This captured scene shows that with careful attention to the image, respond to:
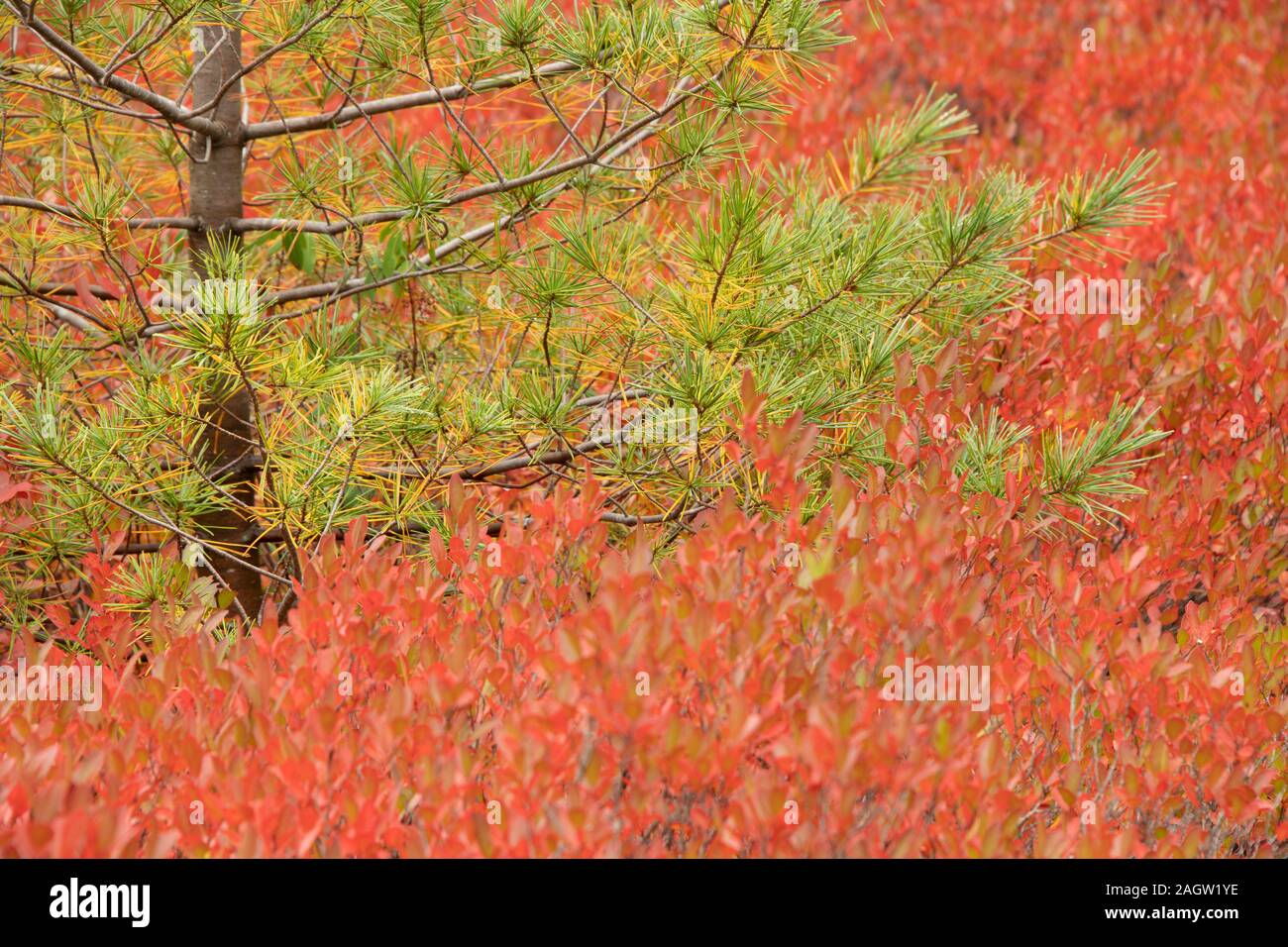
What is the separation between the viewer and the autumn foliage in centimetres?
152

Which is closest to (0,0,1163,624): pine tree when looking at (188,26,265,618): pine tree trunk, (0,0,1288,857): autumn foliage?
(188,26,265,618): pine tree trunk

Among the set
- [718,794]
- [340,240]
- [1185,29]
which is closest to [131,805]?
[718,794]

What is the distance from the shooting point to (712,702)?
65.1 inches

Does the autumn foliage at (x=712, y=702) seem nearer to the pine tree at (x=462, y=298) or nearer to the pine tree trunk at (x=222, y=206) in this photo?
the pine tree at (x=462, y=298)

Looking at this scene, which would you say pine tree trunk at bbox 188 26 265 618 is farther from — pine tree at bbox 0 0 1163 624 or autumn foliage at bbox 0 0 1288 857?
autumn foliage at bbox 0 0 1288 857

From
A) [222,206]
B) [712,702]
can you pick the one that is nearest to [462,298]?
[222,206]

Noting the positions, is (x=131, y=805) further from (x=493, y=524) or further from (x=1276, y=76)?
(x=1276, y=76)

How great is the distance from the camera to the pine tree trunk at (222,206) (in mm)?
2814

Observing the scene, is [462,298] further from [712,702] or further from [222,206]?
[712,702]

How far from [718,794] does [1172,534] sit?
156 centimetres

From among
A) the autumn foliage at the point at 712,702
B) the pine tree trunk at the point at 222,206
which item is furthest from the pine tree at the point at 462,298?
the autumn foliage at the point at 712,702

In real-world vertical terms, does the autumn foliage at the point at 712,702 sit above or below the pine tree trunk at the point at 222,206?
below

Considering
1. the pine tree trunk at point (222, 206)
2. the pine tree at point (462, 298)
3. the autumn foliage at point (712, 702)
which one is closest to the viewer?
the autumn foliage at point (712, 702)
